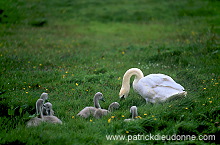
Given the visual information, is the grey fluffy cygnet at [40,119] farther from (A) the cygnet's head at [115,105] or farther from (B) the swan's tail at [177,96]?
(B) the swan's tail at [177,96]

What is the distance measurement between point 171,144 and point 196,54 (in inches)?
327

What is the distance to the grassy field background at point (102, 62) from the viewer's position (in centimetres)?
647

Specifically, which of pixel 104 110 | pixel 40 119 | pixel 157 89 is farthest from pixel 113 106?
pixel 40 119

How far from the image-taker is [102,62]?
13.2 m

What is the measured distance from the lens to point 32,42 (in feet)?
55.3

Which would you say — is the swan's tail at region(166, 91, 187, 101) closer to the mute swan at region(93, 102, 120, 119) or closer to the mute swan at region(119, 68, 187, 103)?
the mute swan at region(119, 68, 187, 103)

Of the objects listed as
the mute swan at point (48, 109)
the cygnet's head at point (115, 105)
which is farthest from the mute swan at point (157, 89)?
the mute swan at point (48, 109)

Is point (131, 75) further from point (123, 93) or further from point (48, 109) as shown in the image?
point (48, 109)

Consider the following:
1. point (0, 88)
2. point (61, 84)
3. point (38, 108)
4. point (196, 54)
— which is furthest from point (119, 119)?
point (196, 54)

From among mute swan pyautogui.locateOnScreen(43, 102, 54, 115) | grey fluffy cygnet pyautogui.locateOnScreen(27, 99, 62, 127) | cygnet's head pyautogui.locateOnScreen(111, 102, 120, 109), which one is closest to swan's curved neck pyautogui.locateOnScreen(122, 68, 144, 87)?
cygnet's head pyautogui.locateOnScreen(111, 102, 120, 109)

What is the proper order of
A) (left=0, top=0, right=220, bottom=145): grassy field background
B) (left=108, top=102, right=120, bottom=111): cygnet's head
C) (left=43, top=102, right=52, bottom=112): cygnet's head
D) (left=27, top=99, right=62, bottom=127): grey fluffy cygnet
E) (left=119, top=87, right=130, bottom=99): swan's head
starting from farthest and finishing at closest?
1. (left=119, top=87, right=130, bottom=99): swan's head
2. (left=108, top=102, right=120, bottom=111): cygnet's head
3. (left=43, top=102, right=52, bottom=112): cygnet's head
4. (left=27, top=99, right=62, bottom=127): grey fluffy cygnet
5. (left=0, top=0, right=220, bottom=145): grassy field background

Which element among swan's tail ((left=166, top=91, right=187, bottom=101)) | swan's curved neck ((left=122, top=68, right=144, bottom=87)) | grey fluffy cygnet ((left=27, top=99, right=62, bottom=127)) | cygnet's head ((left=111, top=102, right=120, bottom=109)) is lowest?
grey fluffy cygnet ((left=27, top=99, right=62, bottom=127))

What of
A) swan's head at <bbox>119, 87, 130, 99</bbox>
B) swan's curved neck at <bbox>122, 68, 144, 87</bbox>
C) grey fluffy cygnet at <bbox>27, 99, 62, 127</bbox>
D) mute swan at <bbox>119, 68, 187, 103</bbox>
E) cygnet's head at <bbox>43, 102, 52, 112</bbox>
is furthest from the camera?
swan's curved neck at <bbox>122, 68, 144, 87</bbox>

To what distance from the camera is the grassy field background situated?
6473mm
